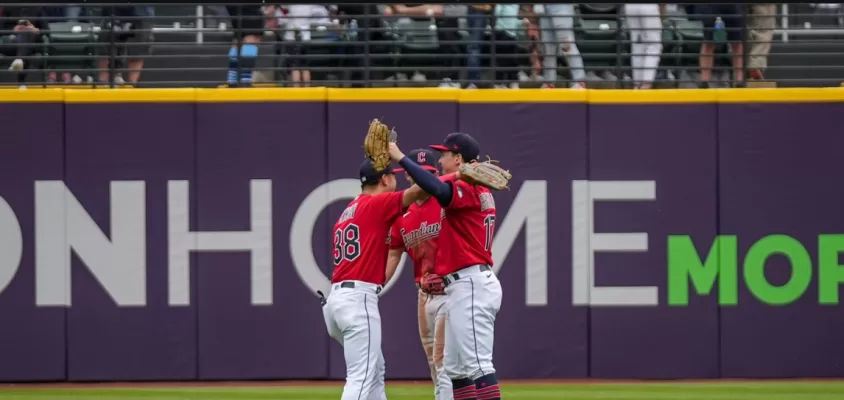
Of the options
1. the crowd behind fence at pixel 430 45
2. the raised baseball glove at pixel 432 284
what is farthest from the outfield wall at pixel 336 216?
the raised baseball glove at pixel 432 284

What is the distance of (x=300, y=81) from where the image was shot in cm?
1080

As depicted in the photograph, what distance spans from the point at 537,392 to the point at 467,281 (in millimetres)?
3023

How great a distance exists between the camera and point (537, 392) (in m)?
9.99

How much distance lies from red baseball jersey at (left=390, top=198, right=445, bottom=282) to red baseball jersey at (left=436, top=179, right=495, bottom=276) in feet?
0.47

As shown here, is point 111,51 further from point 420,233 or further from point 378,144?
point 378,144

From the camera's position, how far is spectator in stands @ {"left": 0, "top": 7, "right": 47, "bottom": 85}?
10.8 m

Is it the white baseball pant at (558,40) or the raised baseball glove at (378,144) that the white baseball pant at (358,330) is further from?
the white baseball pant at (558,40)

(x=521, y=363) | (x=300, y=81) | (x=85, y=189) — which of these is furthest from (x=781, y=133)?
(x=85, y=189)

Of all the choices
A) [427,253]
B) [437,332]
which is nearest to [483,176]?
[427,253]

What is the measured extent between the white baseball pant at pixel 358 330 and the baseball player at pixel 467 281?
0.58 meters

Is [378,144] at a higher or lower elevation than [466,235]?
higher

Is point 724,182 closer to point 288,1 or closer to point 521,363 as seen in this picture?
point 521,363

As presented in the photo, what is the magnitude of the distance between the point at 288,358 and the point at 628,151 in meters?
3.80

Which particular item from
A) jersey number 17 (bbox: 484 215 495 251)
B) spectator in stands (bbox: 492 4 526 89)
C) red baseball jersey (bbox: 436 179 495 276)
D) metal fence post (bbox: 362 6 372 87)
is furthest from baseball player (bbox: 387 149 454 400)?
spectator in stands (bbox: 492 4 526 89)
